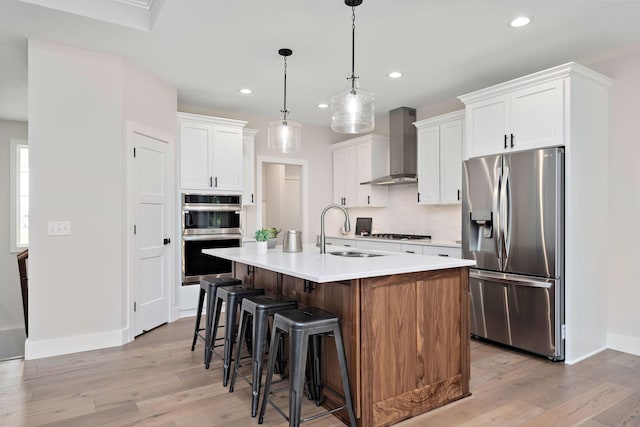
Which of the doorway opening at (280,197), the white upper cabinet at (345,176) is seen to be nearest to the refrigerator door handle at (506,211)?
the white upper cabinet at (345,176)

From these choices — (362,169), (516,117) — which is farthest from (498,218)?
(362,169)

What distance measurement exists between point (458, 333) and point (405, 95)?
321 centimetres

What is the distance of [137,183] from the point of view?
398 centimetres

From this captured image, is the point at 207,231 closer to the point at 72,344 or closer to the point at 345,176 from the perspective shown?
the point at 72,344

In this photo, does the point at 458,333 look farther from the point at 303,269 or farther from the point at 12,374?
the point at 12,374

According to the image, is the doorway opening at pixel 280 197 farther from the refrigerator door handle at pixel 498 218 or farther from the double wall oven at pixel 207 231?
the refrigerator door handle at pixel 498 218

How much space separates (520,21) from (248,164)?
11.7 feet

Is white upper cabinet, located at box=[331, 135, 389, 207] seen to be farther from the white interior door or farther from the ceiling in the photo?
the white interior door

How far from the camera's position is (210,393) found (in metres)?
2.67

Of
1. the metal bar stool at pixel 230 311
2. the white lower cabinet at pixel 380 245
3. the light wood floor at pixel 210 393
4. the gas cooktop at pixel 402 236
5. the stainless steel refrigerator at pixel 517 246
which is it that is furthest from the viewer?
the gas cooktop at pixel 402 236

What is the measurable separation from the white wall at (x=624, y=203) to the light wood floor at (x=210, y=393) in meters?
0.28

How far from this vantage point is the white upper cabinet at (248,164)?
5402 mm

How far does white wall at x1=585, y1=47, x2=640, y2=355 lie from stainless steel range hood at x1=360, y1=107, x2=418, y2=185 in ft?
7.26

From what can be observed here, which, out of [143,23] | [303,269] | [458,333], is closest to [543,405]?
[458,333]
